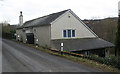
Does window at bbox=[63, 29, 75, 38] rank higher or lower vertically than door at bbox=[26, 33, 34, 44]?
higher

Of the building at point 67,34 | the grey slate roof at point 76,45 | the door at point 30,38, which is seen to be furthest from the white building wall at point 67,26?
the door at point 30,38

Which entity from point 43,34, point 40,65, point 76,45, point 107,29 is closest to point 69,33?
point 76,45

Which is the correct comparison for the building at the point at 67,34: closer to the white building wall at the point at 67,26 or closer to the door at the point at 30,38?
the white building wall at the point at 67,26

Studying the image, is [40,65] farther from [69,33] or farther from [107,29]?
[107,29]

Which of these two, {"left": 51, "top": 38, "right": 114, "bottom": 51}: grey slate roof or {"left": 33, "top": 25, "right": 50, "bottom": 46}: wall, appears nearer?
{"left": 51, "top": 38, "right": 114, "bottom": 51}: grey slate roof

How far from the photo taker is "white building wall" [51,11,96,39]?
2018 cm

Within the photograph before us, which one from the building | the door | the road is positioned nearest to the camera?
the road

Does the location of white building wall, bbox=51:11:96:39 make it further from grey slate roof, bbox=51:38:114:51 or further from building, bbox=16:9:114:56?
grey slate roof, bbox=51:38:114:51

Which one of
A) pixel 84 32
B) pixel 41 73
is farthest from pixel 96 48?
pixel 41 73

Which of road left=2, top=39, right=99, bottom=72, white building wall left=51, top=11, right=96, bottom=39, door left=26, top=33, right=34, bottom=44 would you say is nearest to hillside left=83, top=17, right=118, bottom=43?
white building wall left=51, top=11, right=96, bottom=39

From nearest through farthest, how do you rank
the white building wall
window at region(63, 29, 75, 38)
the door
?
the white building wall
window at region(63, 29, 75, 38)
the door

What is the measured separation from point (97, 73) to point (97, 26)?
140 ft

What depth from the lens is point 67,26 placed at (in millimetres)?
21328

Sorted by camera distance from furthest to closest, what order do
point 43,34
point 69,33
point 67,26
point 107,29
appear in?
point 107,29 < point 69,33 < point 43,34 < point 67,26
